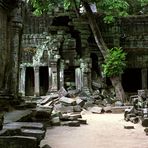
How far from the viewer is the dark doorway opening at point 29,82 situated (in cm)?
2156

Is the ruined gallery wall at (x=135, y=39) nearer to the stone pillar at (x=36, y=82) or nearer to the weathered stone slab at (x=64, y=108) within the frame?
the stone pillar at (x=36, y=82)

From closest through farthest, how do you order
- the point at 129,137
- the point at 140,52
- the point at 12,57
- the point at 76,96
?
the point at 129,137
the point at 12,57
the point at 76,96
the point at 140,52

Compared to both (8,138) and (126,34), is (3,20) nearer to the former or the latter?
(8,138)

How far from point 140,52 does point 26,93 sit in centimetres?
780

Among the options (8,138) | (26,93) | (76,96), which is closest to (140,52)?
(76,96)

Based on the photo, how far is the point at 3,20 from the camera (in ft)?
31.8

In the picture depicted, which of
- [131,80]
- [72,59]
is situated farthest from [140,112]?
[131,80]

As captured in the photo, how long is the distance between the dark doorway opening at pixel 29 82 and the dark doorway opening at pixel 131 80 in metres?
6.44

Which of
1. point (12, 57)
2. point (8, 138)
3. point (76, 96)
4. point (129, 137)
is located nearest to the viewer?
point (8, 138)

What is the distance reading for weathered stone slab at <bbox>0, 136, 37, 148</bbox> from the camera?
185 inches

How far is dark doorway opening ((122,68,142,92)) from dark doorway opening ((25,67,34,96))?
644cm

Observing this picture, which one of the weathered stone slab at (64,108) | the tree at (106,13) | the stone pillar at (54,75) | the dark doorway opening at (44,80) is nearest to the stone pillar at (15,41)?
the weathered stone slab at (64,108)

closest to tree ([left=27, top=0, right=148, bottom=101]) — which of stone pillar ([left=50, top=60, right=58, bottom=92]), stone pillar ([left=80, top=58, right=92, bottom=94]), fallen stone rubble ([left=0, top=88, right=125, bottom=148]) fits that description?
fallen stone rubble ([left=0, top=88, right=125, bottom=148])

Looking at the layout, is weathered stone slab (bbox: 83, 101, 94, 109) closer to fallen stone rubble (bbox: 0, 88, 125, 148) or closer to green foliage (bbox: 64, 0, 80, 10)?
fallen stone rubble (bbox: 0, 88, 125, 148)
